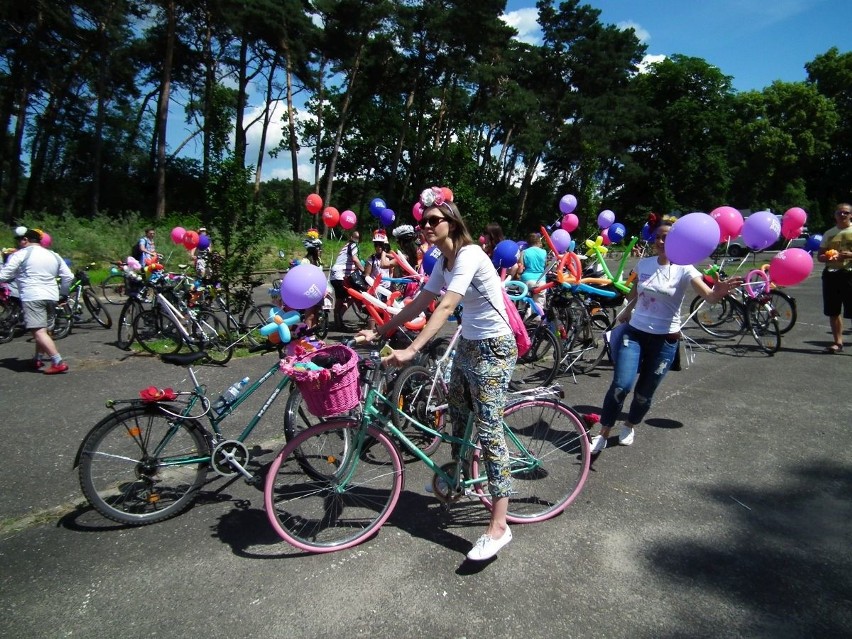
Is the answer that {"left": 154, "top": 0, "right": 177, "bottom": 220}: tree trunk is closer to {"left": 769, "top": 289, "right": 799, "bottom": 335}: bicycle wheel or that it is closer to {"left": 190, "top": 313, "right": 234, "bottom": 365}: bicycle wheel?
{"left": 190, "top": 313, "right": 234, "bottom": 365}: bicycle wheel

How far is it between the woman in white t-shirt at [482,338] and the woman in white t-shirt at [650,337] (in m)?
1.60

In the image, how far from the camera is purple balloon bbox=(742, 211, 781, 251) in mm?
5766

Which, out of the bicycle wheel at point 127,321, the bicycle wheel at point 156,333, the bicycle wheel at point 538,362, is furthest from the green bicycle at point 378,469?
the bicycle wheel at point 127,321

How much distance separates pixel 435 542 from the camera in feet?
10.1

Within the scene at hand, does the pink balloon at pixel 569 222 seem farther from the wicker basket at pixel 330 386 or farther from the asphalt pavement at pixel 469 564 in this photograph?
the wicker basket at pixel 330 386

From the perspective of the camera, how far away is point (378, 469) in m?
3.08

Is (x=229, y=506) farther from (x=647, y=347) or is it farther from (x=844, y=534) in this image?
(x=844, y=534)

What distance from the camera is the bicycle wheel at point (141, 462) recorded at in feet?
9.82

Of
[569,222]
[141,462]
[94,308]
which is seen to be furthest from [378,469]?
[94,308]

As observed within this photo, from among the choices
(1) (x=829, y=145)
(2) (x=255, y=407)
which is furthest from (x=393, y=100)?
(1) (x=829, y=145)

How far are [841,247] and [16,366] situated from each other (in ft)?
36.7

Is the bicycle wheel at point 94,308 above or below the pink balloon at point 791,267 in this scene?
below

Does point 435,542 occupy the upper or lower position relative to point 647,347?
lower

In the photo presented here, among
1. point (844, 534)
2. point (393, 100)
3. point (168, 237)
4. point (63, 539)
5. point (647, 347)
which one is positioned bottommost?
point (63, 539)
